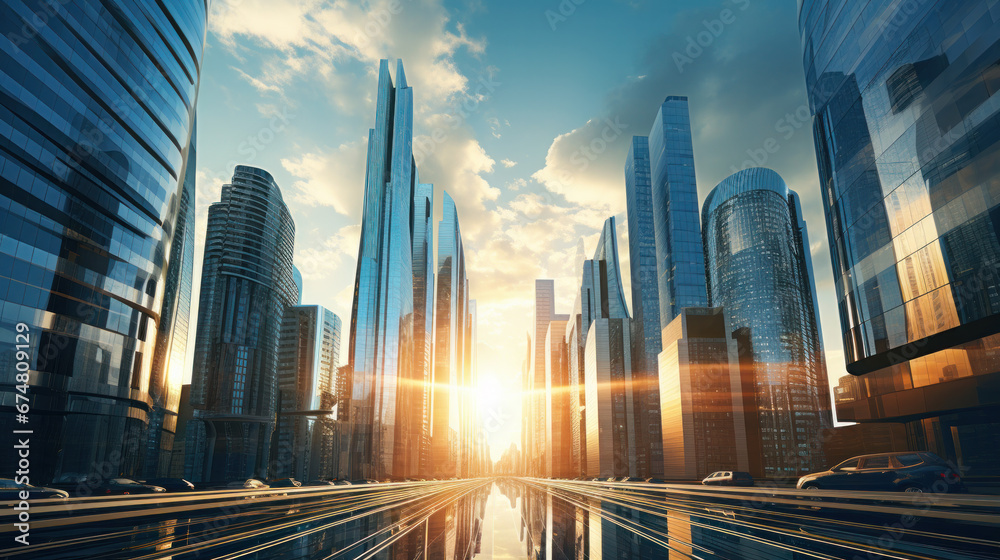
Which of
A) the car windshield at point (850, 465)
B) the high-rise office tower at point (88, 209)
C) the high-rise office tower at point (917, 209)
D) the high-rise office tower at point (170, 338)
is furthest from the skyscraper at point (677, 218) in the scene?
the car windshield at point (850, 465)

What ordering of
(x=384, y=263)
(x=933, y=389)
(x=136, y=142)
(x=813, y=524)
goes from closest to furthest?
(x=813, y=524) < (x=933, y=389) < (x=136, y=142) < (x=384, y=263)

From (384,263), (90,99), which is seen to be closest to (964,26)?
(90,99)

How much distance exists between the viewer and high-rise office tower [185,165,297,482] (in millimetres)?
125812

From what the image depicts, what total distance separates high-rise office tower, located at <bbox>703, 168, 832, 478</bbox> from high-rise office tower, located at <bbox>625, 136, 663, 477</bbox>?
30.2 metres

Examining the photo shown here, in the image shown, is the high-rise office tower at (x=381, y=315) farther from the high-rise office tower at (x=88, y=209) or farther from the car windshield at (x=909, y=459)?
Result: the car windshield at (x=909, y=459)

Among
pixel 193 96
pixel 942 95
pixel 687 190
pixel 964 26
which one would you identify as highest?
pixel 687 190

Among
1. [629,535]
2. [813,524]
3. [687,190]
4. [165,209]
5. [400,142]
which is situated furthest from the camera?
[400,142]

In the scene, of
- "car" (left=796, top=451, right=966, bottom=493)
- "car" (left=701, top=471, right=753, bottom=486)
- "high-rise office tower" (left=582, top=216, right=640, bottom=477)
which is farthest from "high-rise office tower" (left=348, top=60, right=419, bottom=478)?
"car" (left=796, top=451, right=966, bottom=493)

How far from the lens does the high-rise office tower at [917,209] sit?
33.3m

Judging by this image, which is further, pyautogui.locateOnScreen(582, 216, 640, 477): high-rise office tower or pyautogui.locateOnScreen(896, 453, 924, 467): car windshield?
pyautogui.locateOnScreen(582, 216, 640, 477): high-rise office tower

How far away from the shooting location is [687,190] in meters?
154

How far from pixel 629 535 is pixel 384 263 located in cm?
15839

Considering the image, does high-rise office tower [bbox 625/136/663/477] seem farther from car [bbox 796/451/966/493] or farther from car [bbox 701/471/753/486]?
car [bbox 796/451/966/493]

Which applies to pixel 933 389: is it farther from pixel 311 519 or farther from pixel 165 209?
pixel 165 209
